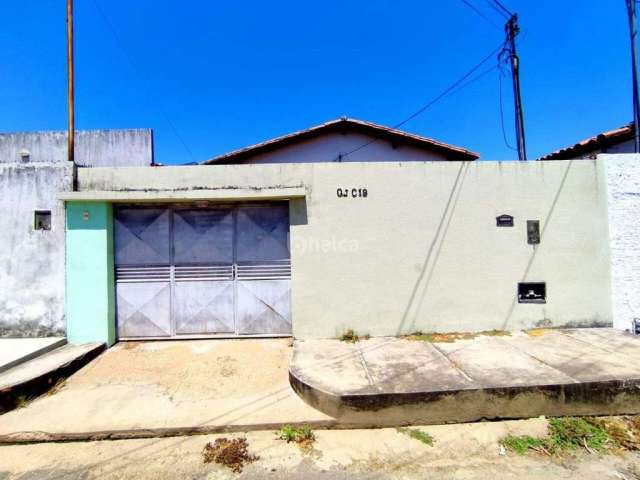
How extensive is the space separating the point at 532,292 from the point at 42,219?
27.7 ft

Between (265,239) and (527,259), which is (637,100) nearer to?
(527,259)

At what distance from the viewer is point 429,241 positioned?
5184mm

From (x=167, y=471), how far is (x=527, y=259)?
5.83 metres

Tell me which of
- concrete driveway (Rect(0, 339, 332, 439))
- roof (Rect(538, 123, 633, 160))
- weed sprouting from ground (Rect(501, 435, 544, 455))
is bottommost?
weed sprouting from ground (Rect(501, 435, 544, 455))

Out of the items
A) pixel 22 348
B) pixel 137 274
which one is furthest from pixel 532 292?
pixel 22 348

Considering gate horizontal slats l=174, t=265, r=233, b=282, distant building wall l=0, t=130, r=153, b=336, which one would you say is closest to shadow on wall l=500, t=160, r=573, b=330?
gate horizontal slats l=174, t=265, r=233, b=282

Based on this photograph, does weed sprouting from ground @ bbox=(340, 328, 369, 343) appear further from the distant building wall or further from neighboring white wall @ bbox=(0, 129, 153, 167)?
neighboring white wall @ bbox=(0, 129, 153, 167)

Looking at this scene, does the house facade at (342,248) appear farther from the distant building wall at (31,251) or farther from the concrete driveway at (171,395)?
the concrete driveway at (171,395)

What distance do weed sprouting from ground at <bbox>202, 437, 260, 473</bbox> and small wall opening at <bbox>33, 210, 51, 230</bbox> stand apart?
15.2 ft

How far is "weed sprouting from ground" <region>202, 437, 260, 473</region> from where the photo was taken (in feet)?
8.91

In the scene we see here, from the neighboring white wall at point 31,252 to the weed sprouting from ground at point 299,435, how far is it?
4.35 meters

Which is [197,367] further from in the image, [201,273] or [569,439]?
[569,439]

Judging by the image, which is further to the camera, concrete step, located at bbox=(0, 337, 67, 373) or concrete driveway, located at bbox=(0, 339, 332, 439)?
concrete step, located at bbox=(0, 337, 67, 373)

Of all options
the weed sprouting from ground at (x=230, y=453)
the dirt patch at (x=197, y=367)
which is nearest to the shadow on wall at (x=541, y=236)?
the dirt patch at (x=197, y=367)
